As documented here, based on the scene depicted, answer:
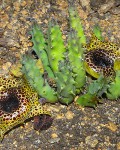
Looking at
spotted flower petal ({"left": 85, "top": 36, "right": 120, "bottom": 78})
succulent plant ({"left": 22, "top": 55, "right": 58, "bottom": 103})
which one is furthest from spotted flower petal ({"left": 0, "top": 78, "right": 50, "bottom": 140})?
spotted flower petal ({"left": 85, "top": 36, "right": 120, "bottom": 78})

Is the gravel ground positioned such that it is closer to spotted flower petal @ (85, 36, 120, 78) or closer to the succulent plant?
the succulent plant

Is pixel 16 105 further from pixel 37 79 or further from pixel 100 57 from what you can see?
pixel 100 57

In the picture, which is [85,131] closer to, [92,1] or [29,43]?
[29,43]

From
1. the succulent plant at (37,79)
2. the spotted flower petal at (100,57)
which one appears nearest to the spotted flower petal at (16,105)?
the succulent plant at (37,79)

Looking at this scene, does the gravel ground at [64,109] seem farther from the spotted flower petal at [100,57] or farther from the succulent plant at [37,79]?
the spotted flower petal at [100,57]

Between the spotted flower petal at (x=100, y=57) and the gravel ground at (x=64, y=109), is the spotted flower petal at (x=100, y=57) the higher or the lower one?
the higher one

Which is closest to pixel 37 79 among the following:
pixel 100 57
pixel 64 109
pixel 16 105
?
pixel 16 105

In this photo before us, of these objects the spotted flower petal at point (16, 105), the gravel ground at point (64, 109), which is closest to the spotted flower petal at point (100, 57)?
the gravel ground at point (64, 109)

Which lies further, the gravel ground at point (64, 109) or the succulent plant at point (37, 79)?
the gravel ground at point (64, 109)
